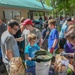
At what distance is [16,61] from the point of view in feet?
11.1

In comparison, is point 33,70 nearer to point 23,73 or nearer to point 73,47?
point 23,73

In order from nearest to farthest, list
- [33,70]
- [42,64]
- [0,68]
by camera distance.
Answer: [42,64] → [33,70] → [0,68]

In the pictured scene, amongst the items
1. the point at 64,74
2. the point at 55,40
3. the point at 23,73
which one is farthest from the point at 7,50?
the point at 55,40

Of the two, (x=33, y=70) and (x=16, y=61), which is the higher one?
(x=16, y=61)

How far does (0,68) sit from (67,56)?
4.11 m

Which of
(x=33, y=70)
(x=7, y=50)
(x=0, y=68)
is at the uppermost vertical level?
(x=7, y=50)

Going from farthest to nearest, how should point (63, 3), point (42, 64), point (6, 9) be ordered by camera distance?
point (63, 3), point (6, 9), point (42, 64)

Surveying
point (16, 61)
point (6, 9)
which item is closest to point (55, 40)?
point (16, 61)

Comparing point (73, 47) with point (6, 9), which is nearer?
A: point (73, 47)

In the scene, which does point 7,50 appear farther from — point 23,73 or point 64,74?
point 64,74

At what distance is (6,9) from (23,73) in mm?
14401

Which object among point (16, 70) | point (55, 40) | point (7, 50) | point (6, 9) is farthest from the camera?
point (6, 9)

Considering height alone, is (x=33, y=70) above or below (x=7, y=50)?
below

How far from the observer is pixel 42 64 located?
346 centimetres
